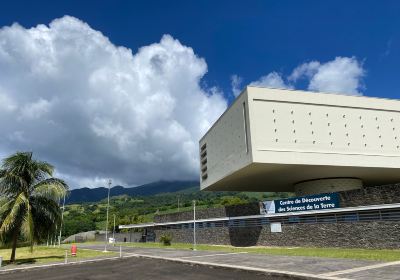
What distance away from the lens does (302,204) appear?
1259 inches

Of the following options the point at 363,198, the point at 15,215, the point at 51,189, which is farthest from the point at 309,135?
the point at 15,215

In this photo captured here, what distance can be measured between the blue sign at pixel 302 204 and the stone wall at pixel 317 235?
1411mm

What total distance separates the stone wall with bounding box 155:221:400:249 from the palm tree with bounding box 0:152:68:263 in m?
19.1

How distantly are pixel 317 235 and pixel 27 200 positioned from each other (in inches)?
861

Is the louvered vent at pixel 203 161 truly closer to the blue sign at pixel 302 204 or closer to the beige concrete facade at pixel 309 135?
the beige concrete facade at pixel 309 135

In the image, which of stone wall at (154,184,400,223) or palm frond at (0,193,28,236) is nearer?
palm frond at (0,193,28,236)

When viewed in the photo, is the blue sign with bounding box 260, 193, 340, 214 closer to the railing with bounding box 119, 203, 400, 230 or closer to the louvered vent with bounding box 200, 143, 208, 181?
the railing with bounding box 119, 203, 400, 230

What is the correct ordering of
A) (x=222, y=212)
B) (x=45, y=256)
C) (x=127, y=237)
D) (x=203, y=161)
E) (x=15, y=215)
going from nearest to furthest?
(x=15, y=215) → (x=45, y=256) → (x=222, y=212) → (x=203, y=161) → (x=127, y=237)

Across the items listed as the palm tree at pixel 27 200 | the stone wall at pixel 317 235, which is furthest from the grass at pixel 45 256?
the stone wall at pixel 317 235

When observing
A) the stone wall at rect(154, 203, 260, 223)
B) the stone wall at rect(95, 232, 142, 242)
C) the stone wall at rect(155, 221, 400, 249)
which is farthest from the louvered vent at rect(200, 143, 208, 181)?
the stone wall at rect(95, 232, 142, 242)

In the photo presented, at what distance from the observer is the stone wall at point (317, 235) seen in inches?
984

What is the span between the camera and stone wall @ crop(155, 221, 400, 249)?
82.0ft

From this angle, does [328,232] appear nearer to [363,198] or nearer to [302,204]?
[302,204]

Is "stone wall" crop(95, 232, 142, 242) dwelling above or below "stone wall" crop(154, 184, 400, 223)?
below
